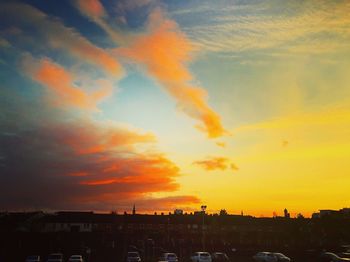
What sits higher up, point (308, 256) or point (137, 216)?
point (137, 216)

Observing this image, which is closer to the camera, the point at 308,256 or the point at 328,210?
the point at 308,256

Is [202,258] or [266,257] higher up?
[266,257]

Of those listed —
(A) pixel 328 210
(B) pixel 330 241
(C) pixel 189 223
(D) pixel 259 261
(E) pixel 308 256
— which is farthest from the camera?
(A) pixel 328 210

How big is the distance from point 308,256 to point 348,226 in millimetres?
37568

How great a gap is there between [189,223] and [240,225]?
13.9 meters

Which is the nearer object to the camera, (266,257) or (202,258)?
(202,258)

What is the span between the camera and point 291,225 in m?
94.9

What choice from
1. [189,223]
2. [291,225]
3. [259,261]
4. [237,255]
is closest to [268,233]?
[291,225]

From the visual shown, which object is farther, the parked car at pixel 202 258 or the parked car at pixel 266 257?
the parked car at pixel 266 257

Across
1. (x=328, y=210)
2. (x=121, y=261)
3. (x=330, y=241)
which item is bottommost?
(x=121, y=261)

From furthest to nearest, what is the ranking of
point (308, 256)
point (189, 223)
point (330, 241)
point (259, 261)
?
point (189, 223), point (330, 241), point (308, 256), point (259, 261)

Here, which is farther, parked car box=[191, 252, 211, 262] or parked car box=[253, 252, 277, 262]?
parked car box=[253, 252, 277, 262]

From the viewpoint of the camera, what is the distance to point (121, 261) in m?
58.3

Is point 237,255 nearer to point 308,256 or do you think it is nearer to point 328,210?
point 308,256
